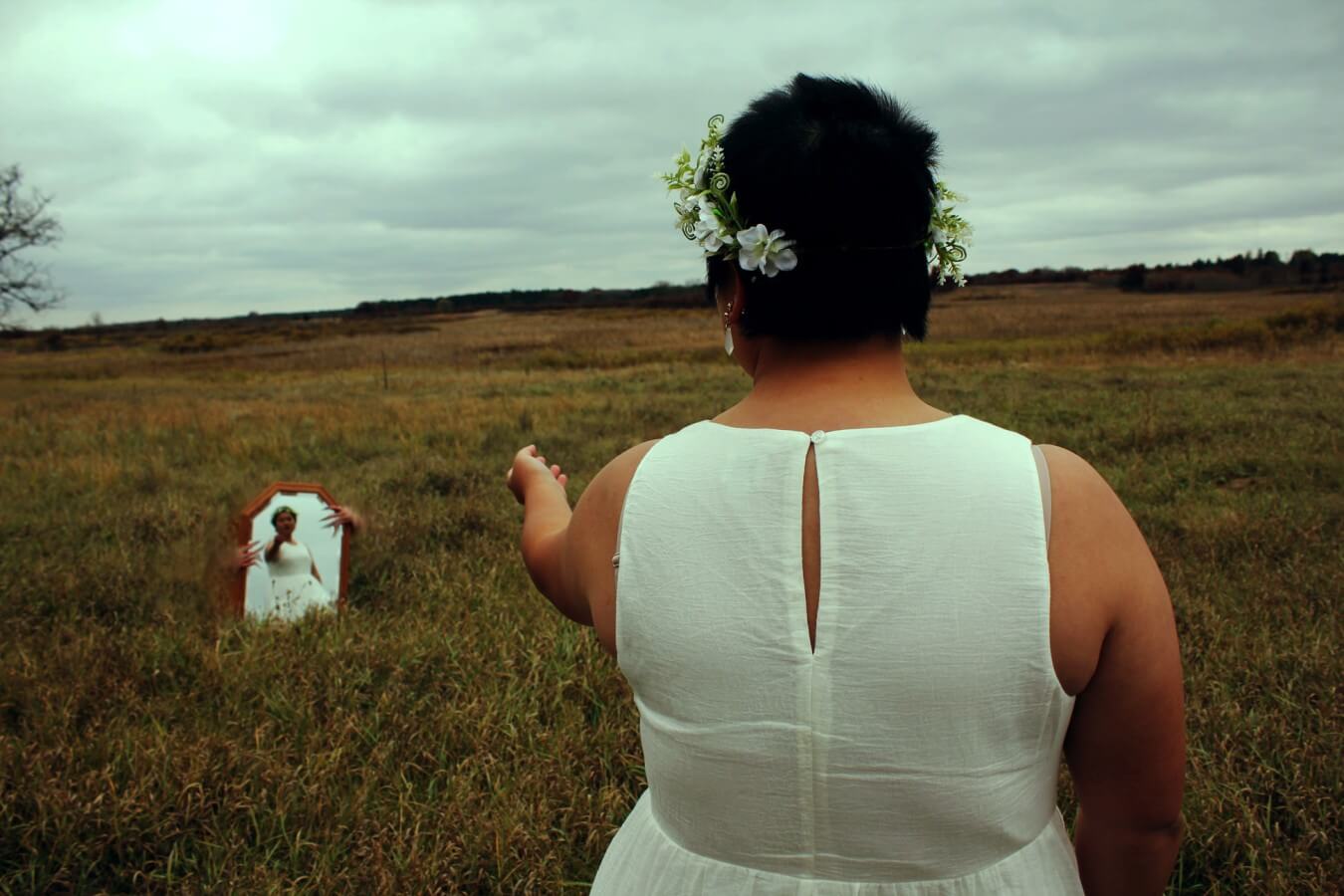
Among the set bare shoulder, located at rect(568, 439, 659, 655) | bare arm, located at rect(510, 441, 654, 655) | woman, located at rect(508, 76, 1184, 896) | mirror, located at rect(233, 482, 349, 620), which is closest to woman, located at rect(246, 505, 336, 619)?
mirror, located at rect(233, 482, 349, 620)

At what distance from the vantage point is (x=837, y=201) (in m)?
1.11

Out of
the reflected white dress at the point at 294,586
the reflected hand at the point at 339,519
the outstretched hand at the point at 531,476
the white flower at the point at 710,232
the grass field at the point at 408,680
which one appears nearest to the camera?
the white flower at the point at 710,232

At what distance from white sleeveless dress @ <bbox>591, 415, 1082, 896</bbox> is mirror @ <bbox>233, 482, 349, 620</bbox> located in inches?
159

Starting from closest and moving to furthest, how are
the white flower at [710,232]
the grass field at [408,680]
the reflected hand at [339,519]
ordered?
the white flower at [710,232] < the grass field at [408,680] < the reflected hand at [339,519]

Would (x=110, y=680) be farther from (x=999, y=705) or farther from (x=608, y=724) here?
(x=999, y=705)

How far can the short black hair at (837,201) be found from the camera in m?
1.12

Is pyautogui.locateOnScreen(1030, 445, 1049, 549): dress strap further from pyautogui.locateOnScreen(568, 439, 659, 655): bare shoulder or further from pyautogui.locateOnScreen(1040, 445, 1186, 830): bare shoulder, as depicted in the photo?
pyautogui.locateOnScreen(568, 439, 659, 655): bare shoulder

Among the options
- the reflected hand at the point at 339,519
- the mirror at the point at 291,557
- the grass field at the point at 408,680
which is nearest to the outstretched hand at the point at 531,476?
the grass field at the point at 408,680

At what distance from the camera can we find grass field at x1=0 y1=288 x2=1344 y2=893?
9.43ft

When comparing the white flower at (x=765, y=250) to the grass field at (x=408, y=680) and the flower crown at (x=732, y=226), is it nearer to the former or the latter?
the flower crown at (x=732, y=226)

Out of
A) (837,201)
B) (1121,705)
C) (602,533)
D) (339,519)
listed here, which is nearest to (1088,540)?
(1121,705)

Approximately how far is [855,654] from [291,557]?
456 centimetres

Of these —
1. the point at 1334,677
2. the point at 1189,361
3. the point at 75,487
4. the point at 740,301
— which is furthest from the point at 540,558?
→ the point at 1189,361

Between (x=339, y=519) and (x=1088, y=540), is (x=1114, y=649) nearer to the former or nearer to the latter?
(x=1088, y=540)
